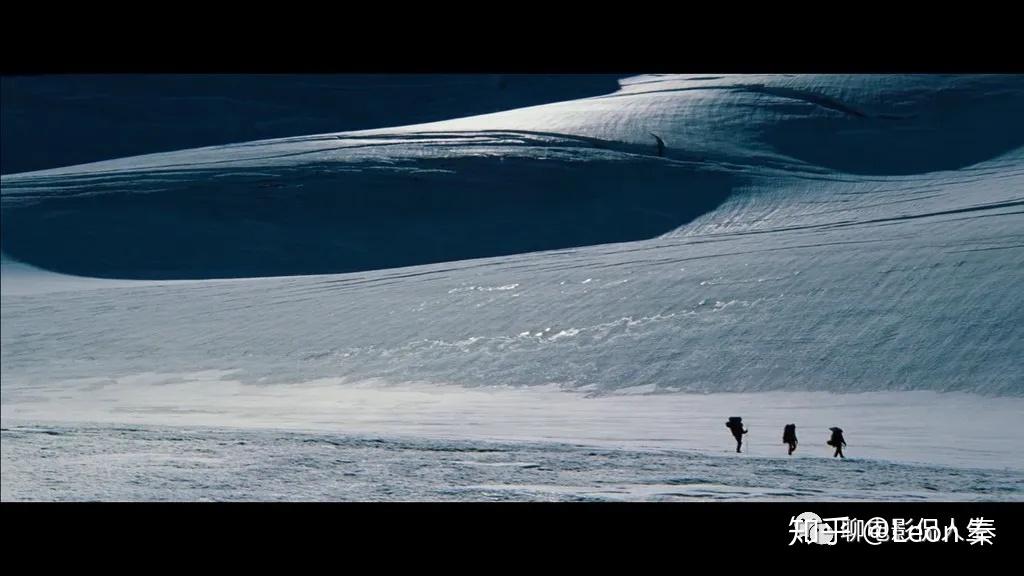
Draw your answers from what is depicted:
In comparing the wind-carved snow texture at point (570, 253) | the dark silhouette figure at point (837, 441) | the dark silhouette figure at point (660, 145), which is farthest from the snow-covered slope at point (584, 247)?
the dark silhouette figure at point (837, 441)

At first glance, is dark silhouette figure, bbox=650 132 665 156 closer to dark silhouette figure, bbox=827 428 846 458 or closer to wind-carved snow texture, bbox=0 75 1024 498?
wind-carved snow texture, bbox=0 75 1024 498

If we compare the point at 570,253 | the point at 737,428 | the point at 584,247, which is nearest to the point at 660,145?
the point at 584,247

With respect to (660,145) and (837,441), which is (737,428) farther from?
(660,145)

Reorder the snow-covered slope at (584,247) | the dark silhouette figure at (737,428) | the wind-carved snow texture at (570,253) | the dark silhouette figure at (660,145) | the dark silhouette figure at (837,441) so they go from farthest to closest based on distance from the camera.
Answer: the dark silhouette figure at (660,145) < the snow-covered slope at (584,247) < the wind-carved snow texture at (570,253) < the dark silhouette figure at (737,428) < the dark silhouette figure at (837,441)

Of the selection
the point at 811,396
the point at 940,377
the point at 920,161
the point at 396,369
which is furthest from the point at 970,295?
the point at 920,161

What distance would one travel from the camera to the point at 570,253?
1429cm

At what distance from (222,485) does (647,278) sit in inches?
258

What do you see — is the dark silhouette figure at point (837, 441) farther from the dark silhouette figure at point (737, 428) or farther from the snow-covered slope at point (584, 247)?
the snow-covered slope at point (584, 247)

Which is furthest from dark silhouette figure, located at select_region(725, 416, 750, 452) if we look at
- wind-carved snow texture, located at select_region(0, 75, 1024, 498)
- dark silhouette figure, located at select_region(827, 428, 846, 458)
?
wind-carved snow texture, located at select_region(0, 75, 1024, 498)

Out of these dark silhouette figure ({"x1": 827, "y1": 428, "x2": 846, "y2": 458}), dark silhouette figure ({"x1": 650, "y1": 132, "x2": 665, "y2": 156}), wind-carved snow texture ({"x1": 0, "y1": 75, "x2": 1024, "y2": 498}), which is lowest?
dark silhouette figure ({"x1": 827, "y1": 428, "x2": 846, "y2": 458})

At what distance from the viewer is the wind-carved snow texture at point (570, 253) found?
10.3 m

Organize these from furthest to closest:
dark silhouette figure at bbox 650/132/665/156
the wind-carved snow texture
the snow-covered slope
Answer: dark silhouette figure at bbox 650/132/665/156, the snow-covered slope, the wind-carved snow texture

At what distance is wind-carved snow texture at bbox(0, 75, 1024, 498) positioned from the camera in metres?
10.3

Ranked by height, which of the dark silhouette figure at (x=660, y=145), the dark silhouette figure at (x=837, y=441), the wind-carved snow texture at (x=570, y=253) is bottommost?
the dark silhouette figure at (x=837, y=441)
